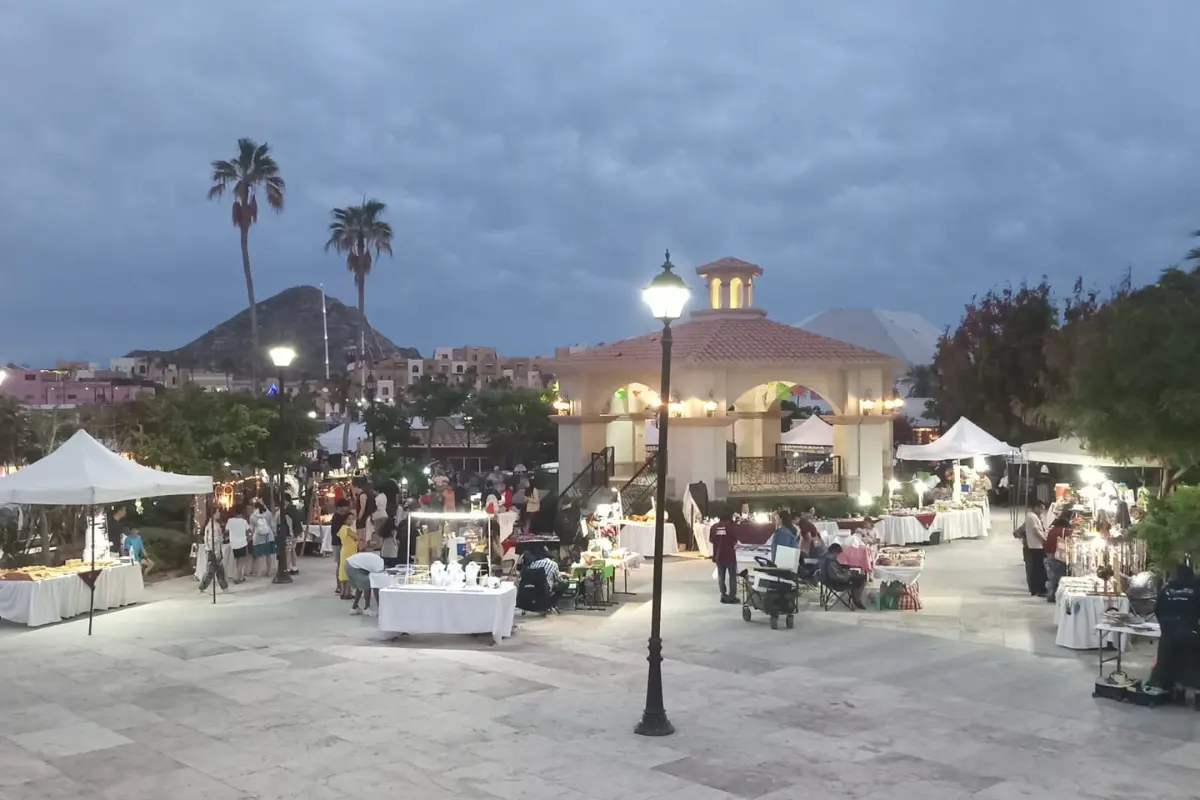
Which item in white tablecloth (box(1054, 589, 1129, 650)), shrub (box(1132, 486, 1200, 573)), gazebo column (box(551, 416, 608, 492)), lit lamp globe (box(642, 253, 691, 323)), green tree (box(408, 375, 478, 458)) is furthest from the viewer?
green tree (box(408, 375, 478, 458))

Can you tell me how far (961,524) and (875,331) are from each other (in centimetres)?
3240

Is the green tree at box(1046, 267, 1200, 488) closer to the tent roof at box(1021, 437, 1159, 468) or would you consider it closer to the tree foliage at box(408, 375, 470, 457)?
the tent roof at box(1021, 437, 1159, 468)

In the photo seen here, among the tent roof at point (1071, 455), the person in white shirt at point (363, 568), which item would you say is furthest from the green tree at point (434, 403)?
the tent roof at point (1071, 455)

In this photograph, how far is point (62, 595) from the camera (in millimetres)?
14281

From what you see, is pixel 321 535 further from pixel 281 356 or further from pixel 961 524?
pixel 961 524

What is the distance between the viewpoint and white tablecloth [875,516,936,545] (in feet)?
72.0

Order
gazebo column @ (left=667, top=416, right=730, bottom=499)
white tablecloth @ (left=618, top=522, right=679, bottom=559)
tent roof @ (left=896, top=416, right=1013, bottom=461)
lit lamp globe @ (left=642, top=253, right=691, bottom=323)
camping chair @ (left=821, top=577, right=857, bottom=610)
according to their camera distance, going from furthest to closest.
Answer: tent roof @ (left=896, top=416, right=1013, bottom=461) < gazebo column @ (left=667, top=416, right=730, bottom=499) < white tablecloth @ (left=618, top=522, right=679, bottom=559) < camping chair @ (left=821, top=577, right=857, bottom=610) < lit lamp globe @ (left=642, top=253, right=691, bottom=323)

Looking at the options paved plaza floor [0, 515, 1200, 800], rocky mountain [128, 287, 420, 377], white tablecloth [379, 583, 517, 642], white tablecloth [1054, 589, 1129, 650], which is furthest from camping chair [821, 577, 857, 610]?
rocky mountain [128, 287, 420, 377]

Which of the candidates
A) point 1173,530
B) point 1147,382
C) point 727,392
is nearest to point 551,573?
point 1173,530

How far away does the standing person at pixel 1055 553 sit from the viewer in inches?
583

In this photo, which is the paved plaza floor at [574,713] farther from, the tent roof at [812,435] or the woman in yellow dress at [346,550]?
the tent roof at [812,435]

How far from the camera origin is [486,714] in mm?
9234

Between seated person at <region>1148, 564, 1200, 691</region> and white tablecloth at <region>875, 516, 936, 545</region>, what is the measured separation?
12239mm

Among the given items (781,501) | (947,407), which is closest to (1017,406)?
(947,407)
